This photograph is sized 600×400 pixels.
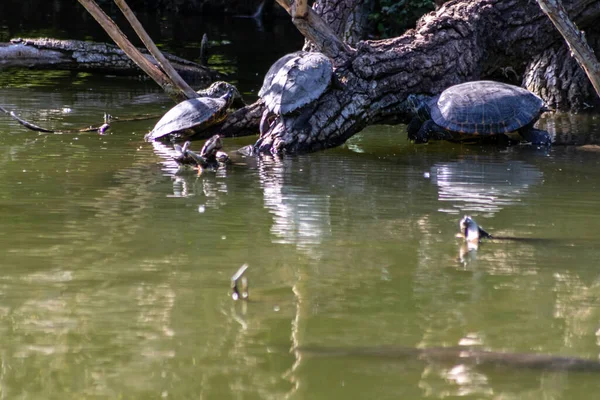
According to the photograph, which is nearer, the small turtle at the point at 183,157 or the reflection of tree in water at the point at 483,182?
the reflection of tree in water at the point at 483,182

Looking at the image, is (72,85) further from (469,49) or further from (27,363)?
(27,363)

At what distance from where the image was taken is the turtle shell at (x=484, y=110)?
825cm

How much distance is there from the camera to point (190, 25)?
2336cm

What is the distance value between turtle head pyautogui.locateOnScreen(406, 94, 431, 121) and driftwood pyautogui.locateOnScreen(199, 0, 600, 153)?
0.10 metres

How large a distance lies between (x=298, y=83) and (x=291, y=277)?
408 centimetres

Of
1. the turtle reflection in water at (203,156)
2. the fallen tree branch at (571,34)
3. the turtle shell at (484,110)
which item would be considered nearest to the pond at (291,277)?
the turtle reflection in water at (203,156)

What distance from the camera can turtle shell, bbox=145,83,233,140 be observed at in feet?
28.0

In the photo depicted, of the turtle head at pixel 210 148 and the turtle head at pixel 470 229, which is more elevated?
the turtle head at pixel 210 148

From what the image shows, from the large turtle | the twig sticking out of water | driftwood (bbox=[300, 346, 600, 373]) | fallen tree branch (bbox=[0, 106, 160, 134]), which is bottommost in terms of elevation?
driftwood (bbox=[300, 346, 600, 373])

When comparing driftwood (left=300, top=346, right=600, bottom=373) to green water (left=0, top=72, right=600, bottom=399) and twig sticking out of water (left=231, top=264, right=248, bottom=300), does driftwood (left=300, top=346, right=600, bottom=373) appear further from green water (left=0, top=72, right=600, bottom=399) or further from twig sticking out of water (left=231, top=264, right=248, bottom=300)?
twig sticking out of water (left=231, top=264, right=248, bottom=300)

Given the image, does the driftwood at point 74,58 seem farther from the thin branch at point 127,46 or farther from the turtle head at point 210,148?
the turtle head at point 210,148

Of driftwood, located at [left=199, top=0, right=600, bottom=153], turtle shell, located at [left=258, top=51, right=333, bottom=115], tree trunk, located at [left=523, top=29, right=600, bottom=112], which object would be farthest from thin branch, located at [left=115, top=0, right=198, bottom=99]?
tree trunk, located at [left=523, top=29, right=600, bottom=112]

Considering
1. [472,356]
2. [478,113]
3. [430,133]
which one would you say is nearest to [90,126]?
[430,133]

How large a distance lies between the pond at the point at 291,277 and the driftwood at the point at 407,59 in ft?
2.75
